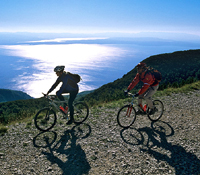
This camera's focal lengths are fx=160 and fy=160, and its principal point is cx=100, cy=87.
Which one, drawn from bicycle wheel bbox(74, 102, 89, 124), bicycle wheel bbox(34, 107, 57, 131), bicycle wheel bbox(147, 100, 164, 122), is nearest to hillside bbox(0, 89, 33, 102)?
bicycle wheel bbox(34, 107, 57, 131)

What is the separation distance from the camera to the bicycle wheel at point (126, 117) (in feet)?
25.3

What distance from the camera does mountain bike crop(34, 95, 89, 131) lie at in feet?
24.4

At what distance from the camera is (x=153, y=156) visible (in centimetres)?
562

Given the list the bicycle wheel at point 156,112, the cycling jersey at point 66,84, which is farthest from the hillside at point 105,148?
the cycling jersey at point 66,84

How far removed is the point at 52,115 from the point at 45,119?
0.37 meters

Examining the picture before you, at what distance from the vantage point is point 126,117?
7914mm

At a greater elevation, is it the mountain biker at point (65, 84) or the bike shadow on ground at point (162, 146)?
the mountain biker at point (65, 84)

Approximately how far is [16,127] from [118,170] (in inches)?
232

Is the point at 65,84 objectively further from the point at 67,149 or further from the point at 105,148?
the point at 105,148

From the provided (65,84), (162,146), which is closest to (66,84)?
(65,84)

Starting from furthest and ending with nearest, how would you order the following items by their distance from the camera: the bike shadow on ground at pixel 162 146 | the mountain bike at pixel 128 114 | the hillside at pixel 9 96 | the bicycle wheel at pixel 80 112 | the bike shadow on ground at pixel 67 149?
the hillside at pixel 9 96
the bicycle wheel at pixel 80 112
the mountain bike at pixel 128 114
the bike shadow on ground at pixel 67 149
the bike shadow on ground at pixel 162 146

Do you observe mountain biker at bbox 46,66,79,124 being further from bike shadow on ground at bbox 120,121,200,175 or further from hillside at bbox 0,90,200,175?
bike shadow on ground at bbox 120,121,200,175

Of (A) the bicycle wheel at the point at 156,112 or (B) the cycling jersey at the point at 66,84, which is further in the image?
(A) the bicycle wheel at the point at 156,112

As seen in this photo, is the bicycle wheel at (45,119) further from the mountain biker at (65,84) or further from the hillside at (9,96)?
the hillside at (9,96)
